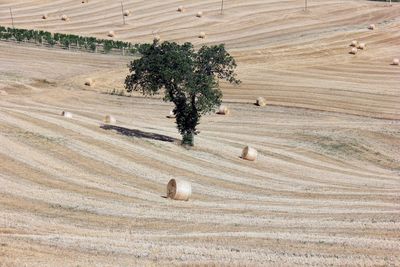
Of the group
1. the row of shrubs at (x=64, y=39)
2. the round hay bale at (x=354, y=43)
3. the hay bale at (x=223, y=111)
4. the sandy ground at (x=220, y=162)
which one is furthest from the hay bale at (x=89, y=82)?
the round hay bale at (x=354, y=43)

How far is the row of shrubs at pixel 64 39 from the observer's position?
86562 mm

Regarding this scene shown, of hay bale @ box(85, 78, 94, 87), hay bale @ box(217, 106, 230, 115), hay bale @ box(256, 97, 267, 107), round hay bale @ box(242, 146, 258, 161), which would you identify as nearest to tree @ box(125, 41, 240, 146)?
round hay bale @ box(242, 146, 258, 161)

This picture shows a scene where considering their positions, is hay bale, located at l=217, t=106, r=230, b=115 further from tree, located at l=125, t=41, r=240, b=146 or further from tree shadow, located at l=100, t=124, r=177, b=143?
tree, located at l=125, t=41, r=240, b=146

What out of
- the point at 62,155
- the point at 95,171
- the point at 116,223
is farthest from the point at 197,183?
the point at 116,223

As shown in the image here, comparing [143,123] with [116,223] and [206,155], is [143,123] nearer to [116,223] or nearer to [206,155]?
[206,155]

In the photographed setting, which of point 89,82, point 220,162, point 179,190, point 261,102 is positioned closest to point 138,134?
point 220,162

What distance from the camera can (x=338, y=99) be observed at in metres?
63.8

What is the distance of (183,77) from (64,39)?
2035 inches

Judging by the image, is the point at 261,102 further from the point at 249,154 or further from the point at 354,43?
the point at 354,43

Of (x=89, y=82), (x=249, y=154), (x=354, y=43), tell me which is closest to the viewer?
(x=249, y=154)

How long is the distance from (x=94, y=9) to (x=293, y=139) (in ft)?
223

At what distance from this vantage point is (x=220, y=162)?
39562mm

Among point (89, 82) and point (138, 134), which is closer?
point (138, 134)

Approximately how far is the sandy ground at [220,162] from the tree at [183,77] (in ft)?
7.84
